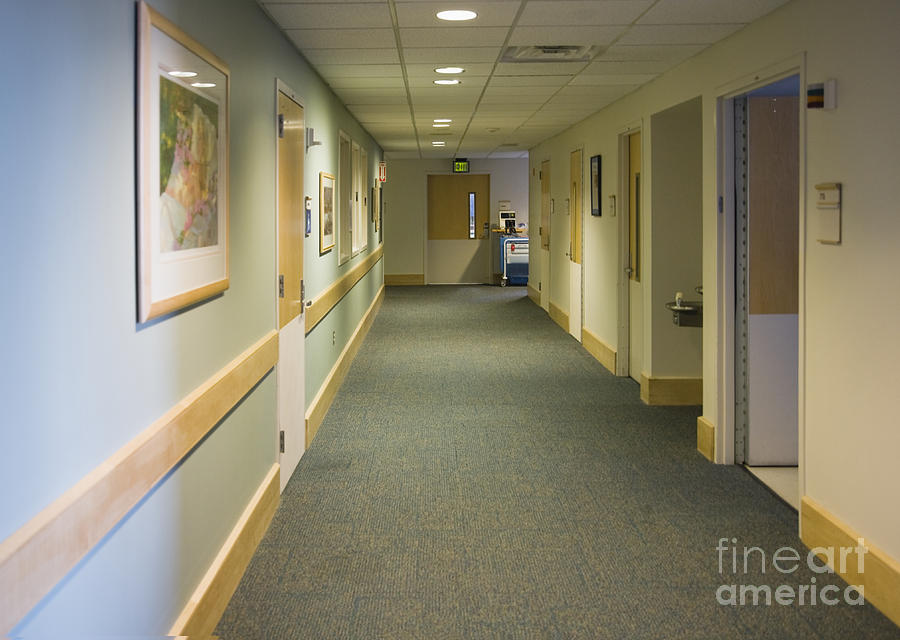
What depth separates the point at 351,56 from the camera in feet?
17.4

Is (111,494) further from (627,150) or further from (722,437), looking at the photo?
(627,150)

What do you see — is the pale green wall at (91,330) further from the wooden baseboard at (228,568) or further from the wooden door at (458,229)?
the wooden door at (458,229)

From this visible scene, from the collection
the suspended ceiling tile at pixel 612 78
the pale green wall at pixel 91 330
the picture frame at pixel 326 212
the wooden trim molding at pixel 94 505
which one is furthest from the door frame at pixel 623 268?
the wooden trim molding at pixel 94 505

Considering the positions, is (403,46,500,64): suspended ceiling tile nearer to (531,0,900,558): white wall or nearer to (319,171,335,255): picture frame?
(319,171,335,255): picture frame

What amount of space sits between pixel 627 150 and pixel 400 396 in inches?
111

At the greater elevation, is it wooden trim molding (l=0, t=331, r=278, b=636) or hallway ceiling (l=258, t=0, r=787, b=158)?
hallway ceiling (l=258, t=0, r=787, b=158)

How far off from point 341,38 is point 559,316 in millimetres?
6740

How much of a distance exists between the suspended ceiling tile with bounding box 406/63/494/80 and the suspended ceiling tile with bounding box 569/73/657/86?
0.71 m

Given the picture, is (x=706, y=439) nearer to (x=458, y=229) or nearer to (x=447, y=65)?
(x=447, y=65)

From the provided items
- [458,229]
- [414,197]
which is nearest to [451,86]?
[414,197]

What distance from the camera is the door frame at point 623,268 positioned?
7516mm

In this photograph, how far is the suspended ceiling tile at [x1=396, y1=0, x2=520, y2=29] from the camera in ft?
13.1

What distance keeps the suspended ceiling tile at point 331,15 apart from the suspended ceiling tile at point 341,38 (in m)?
0.10

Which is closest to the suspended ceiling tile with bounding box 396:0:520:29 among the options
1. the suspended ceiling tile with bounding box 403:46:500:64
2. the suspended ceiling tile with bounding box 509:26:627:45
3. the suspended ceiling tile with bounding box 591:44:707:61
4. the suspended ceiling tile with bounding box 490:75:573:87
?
the suspended ceiling tile with bounding box 509:26:627:45
